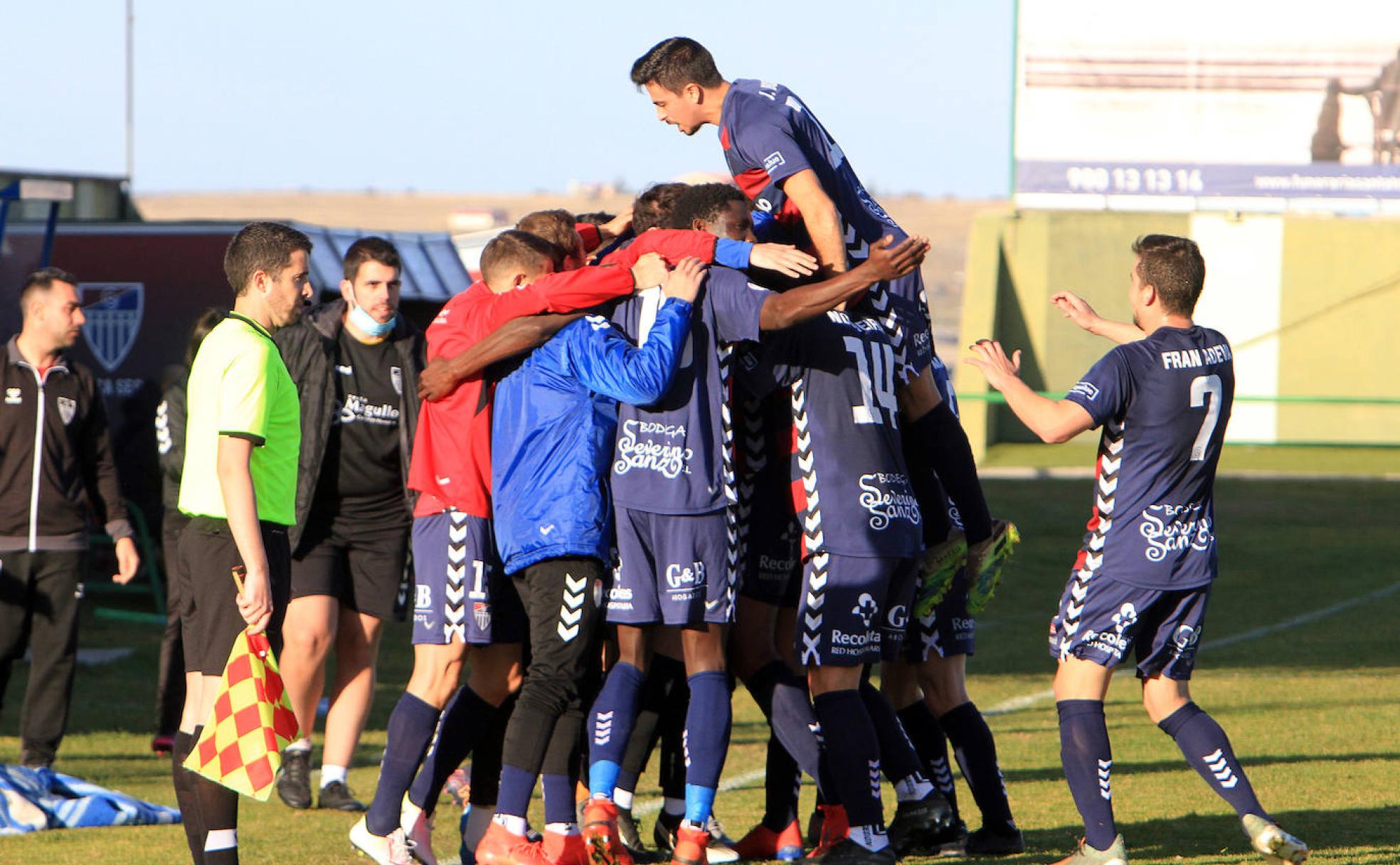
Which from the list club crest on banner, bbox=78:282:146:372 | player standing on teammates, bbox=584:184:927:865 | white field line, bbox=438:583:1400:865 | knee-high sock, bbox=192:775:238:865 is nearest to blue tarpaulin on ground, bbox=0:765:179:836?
white field line, bbox=438:583:1400:865

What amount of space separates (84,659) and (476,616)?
6.41 m

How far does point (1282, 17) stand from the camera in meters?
26.9

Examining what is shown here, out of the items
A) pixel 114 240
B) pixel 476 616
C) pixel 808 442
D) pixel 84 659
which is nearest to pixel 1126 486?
pixel 808 442

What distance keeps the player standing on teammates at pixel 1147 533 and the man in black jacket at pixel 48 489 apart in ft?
13.8

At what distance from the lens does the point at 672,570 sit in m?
5.34

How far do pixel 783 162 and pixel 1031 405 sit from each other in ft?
3.66

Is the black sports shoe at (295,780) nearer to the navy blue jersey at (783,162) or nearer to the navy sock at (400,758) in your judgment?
the navy sock at (400,758)

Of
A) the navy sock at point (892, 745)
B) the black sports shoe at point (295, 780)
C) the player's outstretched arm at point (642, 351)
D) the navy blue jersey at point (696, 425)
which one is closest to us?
the player's outstretched arm at point (642, 351)

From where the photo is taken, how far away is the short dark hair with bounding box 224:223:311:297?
5.13 m

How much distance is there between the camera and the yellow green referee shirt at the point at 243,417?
4.94 meters

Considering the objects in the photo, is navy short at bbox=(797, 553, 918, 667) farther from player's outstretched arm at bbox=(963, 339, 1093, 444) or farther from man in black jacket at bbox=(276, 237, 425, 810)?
man in black jacket at bbox=(276, 237, 425, 810)

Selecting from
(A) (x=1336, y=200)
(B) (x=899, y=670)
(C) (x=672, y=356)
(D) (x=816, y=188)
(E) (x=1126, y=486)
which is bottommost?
(B) (x=899, y=670)

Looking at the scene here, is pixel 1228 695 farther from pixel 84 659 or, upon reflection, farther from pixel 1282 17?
pixel 1282 17

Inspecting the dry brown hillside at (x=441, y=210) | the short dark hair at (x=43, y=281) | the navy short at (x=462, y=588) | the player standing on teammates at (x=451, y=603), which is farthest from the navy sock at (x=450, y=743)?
the dry brown hillside at (x=441, y=210)
